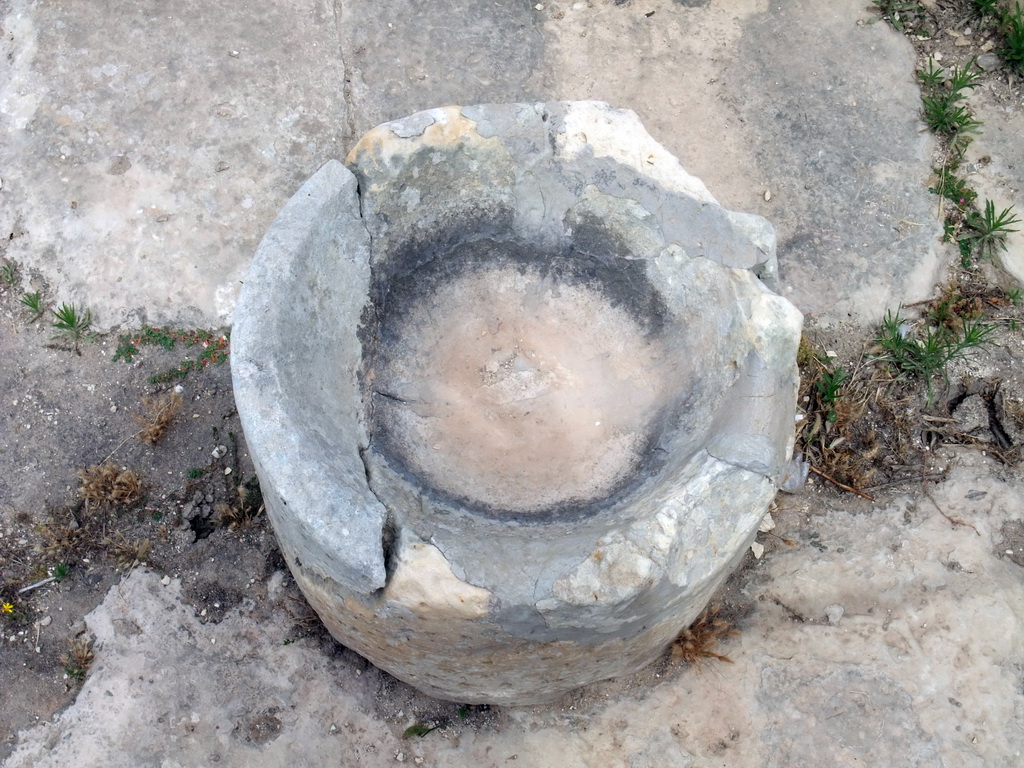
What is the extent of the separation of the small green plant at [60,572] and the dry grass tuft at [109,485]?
0.86ft

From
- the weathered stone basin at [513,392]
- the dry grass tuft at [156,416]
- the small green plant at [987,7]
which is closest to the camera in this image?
the weathered stone basin at [513,392]

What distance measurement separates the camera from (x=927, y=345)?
387 centimetres

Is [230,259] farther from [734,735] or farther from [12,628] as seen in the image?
[734,735]

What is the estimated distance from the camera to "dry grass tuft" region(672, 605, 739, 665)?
328 centimetres

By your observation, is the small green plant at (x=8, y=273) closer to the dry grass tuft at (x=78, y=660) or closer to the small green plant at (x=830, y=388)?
the dry grass tuft at (x=78, y=660)

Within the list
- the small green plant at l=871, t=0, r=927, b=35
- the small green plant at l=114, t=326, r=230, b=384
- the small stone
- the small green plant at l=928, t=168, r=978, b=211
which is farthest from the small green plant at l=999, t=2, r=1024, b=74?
the small green plant at l=114, t=326, r=230, b=384

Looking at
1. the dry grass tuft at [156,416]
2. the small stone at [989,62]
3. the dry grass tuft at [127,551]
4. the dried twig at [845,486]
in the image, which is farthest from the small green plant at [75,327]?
the small stone at [989,62]

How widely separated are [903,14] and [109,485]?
4.38 m

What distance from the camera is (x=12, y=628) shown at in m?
3.38

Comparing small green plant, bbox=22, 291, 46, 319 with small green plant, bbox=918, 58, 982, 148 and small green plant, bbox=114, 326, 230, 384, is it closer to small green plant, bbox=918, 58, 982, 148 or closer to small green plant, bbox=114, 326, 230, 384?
small green plant, bbox=114, 326, 230, 384

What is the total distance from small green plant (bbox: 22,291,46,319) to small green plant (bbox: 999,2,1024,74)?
185 inches

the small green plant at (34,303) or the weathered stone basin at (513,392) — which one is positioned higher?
the weathered stone basin at (513,392)

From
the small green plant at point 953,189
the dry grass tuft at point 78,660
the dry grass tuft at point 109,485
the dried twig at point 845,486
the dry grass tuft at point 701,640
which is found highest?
the small green plant at point 953,189

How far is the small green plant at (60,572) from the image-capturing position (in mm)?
3457
